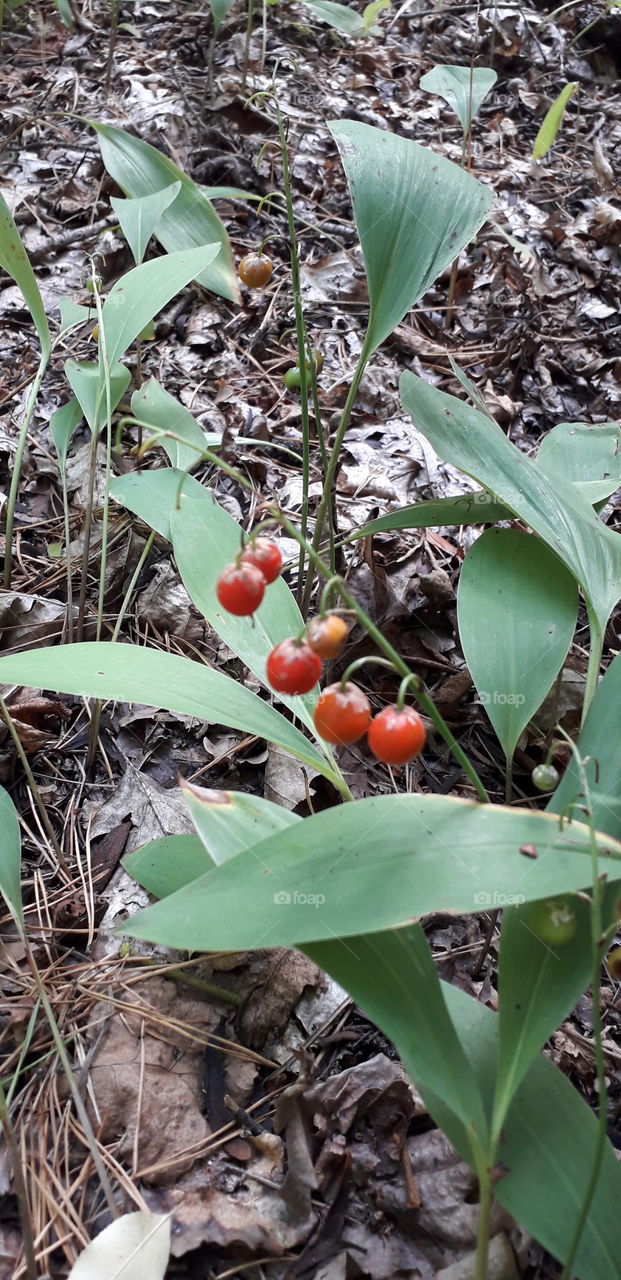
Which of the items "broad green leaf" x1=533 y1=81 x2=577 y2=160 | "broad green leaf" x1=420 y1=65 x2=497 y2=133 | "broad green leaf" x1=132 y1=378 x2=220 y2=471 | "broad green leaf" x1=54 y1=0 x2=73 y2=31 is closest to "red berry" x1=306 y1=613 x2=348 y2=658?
"broad green leaf" x1=132 y1=378 x2=220 y2=471

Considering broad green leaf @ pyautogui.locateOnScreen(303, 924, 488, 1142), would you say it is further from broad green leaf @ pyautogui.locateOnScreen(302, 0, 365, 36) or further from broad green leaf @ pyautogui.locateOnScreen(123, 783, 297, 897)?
broad green leaf @ pyautogui.locateOnScreen(302, 0, 365, 36)

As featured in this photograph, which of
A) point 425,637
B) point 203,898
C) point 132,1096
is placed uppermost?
point 203,898

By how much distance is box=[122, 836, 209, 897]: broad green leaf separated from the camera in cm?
114

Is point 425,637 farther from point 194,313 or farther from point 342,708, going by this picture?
point 194,313

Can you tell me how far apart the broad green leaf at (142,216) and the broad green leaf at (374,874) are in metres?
1.52

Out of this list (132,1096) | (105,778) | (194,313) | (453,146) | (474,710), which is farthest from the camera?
(453,146)

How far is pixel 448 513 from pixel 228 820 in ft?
2.51

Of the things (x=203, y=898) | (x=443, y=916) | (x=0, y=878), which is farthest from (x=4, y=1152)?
(x=443, y=916)

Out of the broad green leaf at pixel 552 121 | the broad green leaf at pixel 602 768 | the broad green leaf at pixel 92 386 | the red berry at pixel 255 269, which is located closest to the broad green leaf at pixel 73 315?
the broad green leaf at pixel 92 386

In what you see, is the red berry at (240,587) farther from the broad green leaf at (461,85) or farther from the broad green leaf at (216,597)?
the broad green leaf at (461,85)

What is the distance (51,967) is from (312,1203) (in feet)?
1.70

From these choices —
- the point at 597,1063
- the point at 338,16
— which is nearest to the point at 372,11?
the point at 338,16

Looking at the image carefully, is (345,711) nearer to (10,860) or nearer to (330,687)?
(330,687)

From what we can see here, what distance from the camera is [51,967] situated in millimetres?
1251
